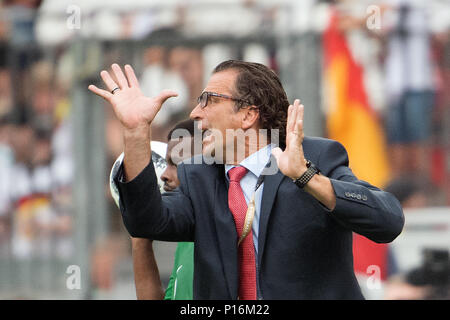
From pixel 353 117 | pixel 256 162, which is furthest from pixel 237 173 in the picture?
pixel 353 117

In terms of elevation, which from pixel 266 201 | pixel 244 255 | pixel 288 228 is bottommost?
pixel 244 255

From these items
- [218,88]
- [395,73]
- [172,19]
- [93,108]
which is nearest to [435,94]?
[395,73]

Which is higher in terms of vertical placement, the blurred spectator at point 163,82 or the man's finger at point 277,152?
the blurred spectator at point 163,82

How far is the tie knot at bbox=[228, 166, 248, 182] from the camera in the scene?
4.27 metres

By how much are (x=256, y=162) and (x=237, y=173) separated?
0.43 feet

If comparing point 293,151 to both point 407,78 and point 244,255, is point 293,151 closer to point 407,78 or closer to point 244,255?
point 244,255

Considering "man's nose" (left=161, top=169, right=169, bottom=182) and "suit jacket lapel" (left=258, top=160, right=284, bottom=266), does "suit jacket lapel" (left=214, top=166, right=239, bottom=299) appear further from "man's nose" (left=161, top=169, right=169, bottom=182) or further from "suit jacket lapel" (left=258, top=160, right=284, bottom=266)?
"man's nose" (left=161, top=169, right=169, bottom=182)

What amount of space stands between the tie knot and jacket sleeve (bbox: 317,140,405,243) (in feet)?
1.41

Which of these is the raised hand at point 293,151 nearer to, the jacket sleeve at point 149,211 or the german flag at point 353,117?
the jacket sleeve at point 149,211

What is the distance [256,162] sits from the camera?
172 inches

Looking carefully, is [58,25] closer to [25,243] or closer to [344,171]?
[25,243]

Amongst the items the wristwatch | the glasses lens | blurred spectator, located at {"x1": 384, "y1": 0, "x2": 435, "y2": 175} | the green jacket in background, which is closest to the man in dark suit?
the wristwatch

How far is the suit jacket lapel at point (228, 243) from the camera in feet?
13.1

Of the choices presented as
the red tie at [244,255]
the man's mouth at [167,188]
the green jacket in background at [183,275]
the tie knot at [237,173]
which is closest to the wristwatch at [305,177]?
the red tie at [244,255]
